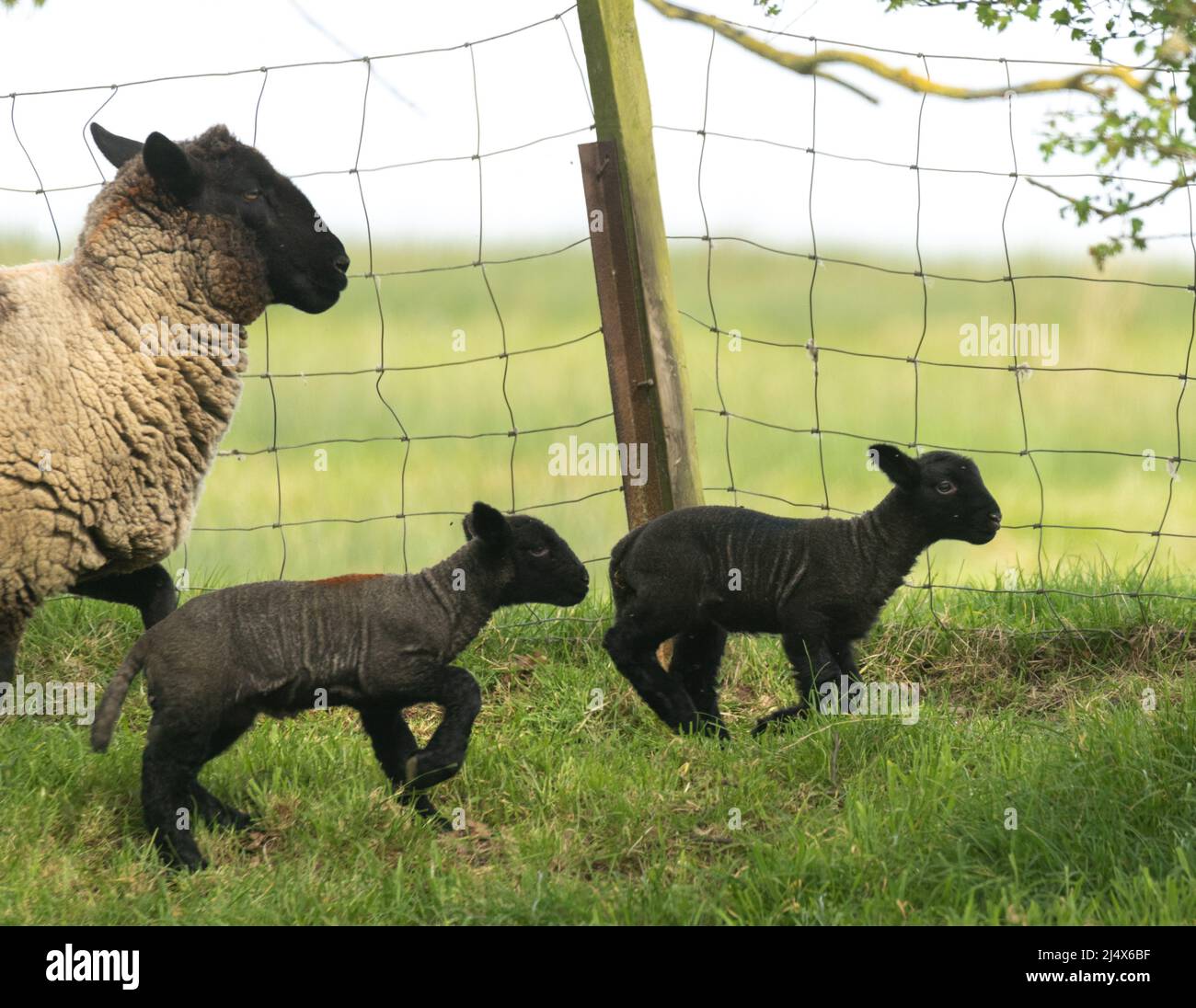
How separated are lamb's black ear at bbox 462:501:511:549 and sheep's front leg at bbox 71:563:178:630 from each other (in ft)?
4.39

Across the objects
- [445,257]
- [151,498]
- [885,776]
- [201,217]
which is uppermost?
[445,257]

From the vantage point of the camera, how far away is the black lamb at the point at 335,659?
13.9ft

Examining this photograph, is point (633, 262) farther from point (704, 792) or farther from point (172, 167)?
point (704, 792)

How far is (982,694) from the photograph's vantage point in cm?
555

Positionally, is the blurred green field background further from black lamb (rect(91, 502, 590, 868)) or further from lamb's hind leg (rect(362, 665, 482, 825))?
lamb's hind leg (rect(362, 665, 482, 825))

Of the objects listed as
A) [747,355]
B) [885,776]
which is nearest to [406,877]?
[885,776]

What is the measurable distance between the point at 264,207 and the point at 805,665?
250 cm

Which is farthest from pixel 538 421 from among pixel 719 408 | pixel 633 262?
pixel 633 262

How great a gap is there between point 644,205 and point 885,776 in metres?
2.49

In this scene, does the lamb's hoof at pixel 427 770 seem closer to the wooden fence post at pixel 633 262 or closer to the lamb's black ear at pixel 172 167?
the wooden fence post at pixel 633 262

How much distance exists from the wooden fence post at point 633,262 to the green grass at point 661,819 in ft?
3.31

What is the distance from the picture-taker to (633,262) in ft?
18.6
